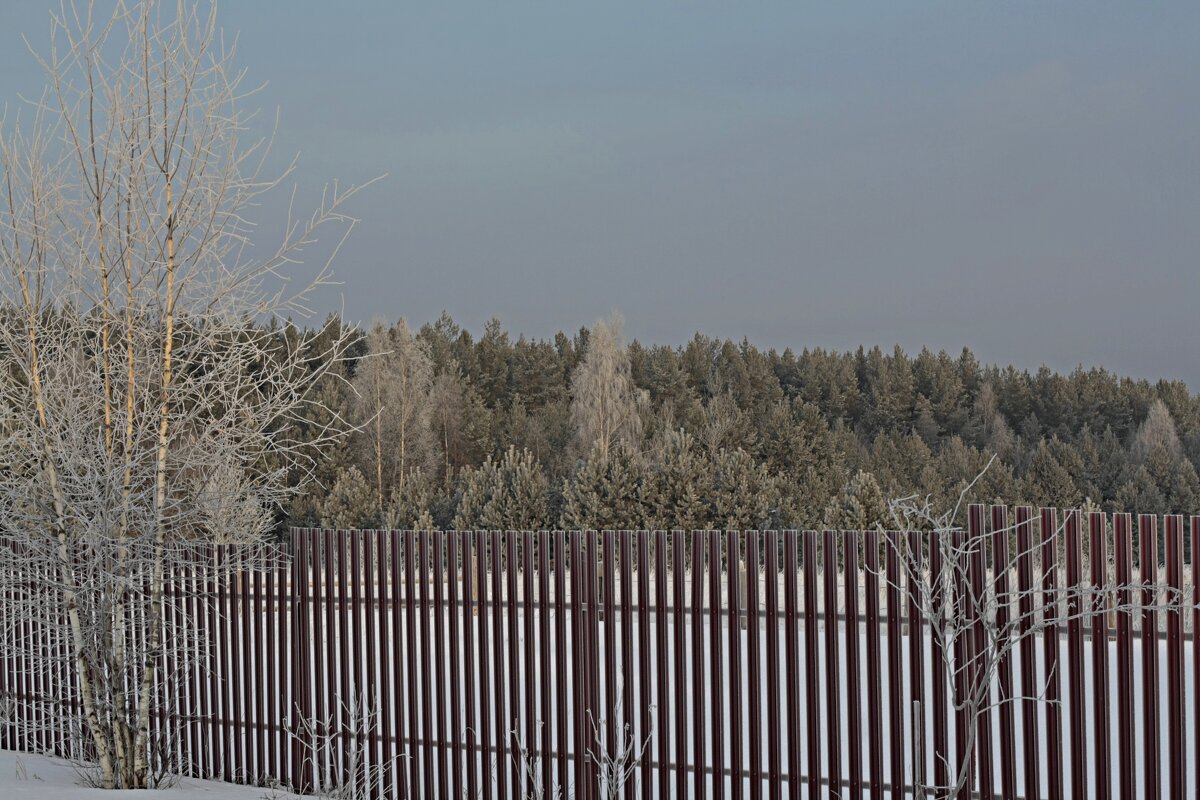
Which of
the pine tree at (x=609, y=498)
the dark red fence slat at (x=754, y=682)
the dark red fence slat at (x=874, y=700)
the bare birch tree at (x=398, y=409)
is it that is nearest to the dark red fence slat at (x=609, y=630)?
the dark red fence slat at (x=754, y=682)

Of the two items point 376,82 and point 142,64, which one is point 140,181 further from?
point 376,82

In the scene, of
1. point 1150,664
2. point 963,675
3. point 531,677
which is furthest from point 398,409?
point 1150,664

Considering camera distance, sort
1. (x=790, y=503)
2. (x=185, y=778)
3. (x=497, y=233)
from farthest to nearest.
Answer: (x=497, y=233) < (x=790, y=503) < (x=185, y=778)

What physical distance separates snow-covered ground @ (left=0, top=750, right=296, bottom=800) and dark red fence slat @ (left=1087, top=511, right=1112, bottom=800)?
14.2ft

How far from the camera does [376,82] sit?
24.6 metres

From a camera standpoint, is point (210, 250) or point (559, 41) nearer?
point (210, 250)

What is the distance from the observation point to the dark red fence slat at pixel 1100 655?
4.81 metres

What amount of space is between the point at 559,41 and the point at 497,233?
17.1 metres

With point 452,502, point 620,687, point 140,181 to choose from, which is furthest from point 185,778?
point 452,502

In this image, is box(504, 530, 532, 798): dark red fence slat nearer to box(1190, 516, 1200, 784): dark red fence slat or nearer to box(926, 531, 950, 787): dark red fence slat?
box(926, 531, 950, 787): dark red fence slat

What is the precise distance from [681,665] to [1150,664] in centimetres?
222

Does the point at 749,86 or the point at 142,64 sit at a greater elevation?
the point at 749,86

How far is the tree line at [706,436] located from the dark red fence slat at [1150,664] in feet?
48.6

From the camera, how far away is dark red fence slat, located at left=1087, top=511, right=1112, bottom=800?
4.81m
